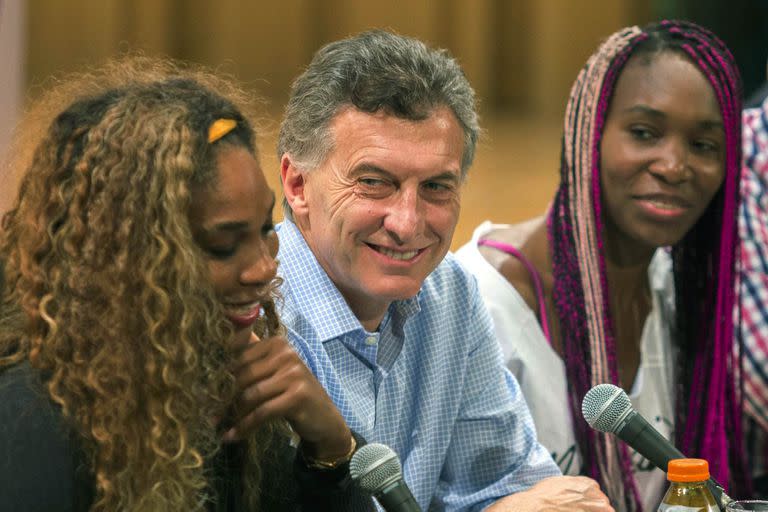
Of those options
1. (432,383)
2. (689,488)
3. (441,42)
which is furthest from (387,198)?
(441,42)

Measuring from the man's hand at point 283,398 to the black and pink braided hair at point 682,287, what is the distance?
987mm

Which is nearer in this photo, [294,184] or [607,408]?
[607,408]

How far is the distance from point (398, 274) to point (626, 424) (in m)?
0.61

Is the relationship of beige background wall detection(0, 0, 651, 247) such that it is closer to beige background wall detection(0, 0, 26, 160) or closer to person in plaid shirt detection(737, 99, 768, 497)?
beige background wall detection(0, 0, 26, 160)

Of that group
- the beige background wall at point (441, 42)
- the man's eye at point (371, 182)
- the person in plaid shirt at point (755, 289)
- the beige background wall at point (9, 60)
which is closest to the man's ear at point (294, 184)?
the man's eye at point (371, 182)

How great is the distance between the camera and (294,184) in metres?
2.24

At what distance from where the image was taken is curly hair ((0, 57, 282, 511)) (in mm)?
1467

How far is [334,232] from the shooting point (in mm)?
2137

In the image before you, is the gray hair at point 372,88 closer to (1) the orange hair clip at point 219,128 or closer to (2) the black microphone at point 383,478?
(1) the orange hair clip at point 219,128

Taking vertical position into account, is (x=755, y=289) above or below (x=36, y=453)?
below

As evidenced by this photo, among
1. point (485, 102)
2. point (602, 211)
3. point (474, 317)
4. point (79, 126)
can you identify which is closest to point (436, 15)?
point (485, 102)

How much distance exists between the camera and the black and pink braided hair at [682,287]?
2621 millimetres

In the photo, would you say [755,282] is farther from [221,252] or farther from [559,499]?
[221,252]

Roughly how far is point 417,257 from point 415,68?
1.08 ft
